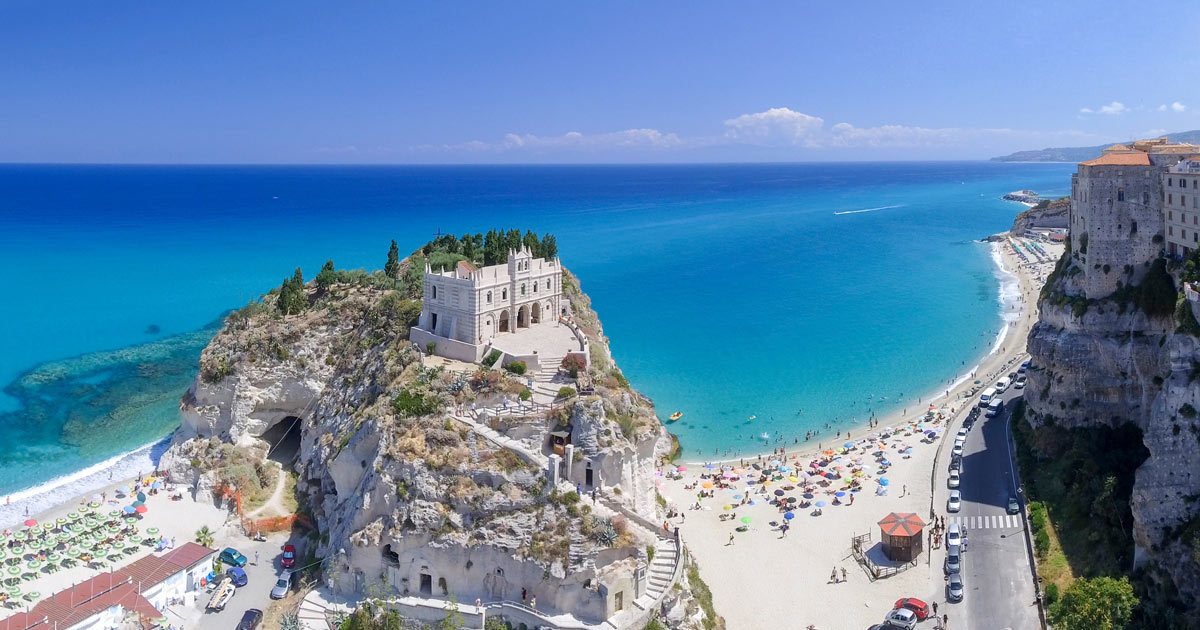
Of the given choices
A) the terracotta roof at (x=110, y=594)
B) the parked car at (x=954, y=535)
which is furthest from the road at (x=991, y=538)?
the terracotta roof at (x=110, y=594)

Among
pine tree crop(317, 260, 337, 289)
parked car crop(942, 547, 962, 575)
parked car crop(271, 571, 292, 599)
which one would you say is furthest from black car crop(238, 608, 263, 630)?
parked car crop(942, 547, 962, 575)

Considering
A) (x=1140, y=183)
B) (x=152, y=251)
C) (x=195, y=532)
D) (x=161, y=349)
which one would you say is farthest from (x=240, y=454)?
(x=152, y=251)

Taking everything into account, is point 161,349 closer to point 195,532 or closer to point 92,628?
point 195,532

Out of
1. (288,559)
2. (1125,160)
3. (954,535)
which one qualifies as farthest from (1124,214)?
(288,559)

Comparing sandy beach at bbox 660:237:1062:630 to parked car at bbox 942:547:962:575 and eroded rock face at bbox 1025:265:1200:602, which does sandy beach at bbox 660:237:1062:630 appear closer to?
parked car at bbox 942:547:962:575

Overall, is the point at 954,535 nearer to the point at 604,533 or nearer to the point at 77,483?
the point at 604,533

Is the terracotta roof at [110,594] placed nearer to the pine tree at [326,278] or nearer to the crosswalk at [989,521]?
the pine tree at [326,278]
